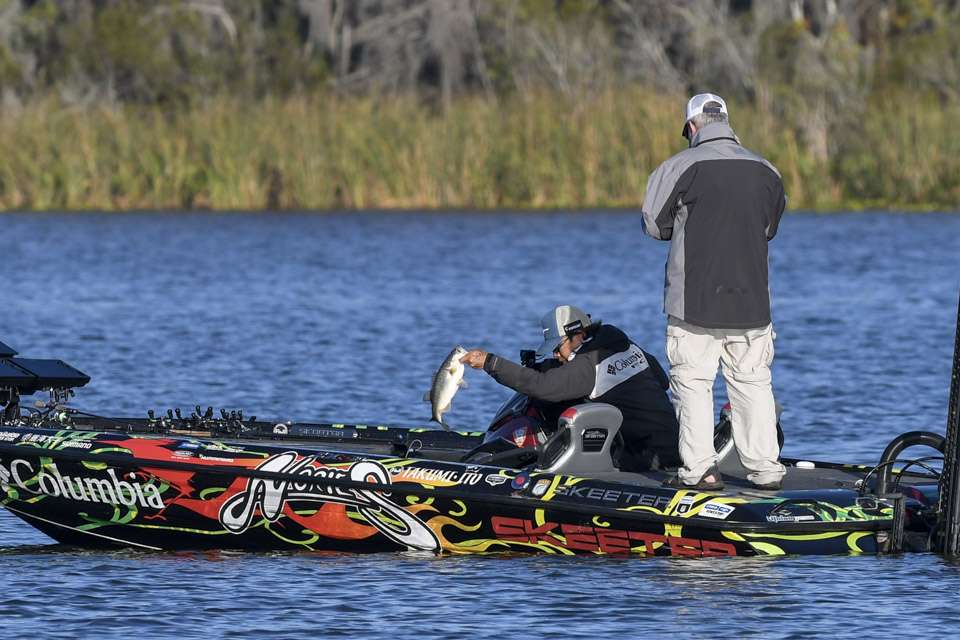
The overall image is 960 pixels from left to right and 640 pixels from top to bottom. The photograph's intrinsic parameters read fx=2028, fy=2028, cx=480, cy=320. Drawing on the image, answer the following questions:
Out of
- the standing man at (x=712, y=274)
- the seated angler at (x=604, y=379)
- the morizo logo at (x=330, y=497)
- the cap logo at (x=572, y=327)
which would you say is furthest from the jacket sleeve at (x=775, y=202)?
the morizo logo at (x=330, y=497)

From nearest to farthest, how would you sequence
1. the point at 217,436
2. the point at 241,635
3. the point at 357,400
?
the point at 241,635 → the point at 217,436 → the point at 357,400

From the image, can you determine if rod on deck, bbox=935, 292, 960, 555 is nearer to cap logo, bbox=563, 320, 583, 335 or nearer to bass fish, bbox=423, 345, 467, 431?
cap logo, bbox=563, 320, 583, 335

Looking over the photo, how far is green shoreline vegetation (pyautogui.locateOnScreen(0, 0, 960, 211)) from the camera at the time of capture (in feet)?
119

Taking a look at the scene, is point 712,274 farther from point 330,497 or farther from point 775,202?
point 330,497

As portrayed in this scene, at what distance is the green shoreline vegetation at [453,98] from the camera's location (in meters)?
36.2

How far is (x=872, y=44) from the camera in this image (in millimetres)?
46438

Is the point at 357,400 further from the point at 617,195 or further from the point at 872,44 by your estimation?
the point at 872,44

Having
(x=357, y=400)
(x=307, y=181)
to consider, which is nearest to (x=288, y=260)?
(x=307, y=181)

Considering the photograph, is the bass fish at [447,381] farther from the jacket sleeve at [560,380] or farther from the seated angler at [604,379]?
the jacket sleeve at [560,380]

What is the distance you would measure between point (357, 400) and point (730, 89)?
1140 inches

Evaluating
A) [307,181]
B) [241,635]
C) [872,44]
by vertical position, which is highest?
[872,44]

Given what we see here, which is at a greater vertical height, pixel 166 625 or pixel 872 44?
pixel 872 44

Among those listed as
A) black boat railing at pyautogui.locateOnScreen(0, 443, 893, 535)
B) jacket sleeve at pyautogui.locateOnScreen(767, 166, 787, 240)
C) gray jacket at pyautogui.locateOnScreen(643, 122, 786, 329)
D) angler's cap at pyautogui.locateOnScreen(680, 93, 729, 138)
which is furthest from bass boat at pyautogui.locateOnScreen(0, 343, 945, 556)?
angler's cap at pyautogui.locateOnScreen(680, 93, 729, 138)

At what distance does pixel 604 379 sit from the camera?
10258mm
